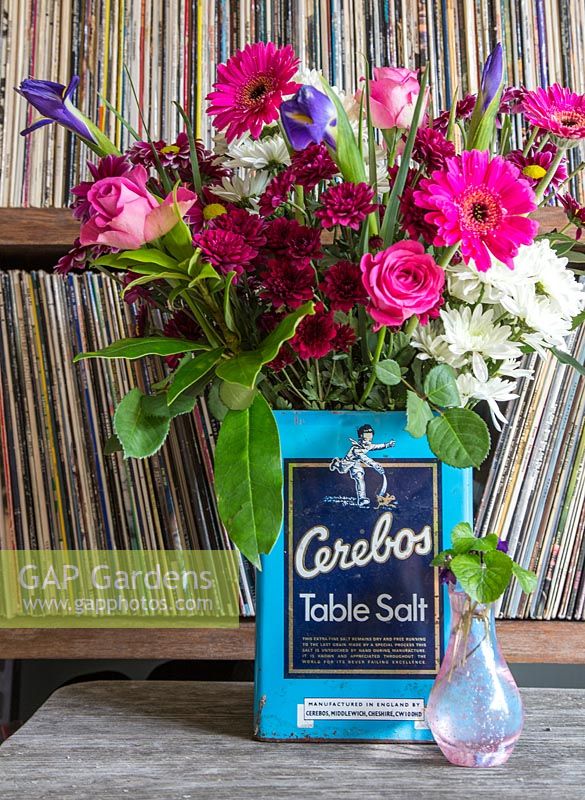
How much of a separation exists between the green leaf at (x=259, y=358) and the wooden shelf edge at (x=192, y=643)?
48 centimetres

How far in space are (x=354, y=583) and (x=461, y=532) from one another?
11 cm

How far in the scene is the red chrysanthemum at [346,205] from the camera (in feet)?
2.04

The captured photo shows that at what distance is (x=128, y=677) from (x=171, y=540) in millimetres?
292

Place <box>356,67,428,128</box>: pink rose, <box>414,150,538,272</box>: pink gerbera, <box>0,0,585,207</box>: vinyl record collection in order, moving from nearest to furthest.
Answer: <box>414,150,538,272</box>: pink gerbera
<box>356,67,428,128</box>: pink rose
<box>0,0,585,207</box>: vinyl record collection

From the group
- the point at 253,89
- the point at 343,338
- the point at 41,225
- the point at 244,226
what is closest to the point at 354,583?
the point at 343,338

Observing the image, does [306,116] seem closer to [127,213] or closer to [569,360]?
[127,213]

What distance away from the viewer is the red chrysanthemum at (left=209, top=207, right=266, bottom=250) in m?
0.65

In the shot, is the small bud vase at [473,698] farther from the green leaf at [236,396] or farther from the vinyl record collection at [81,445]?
the vinyl record collection at [81,445]

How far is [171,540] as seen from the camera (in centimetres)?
102

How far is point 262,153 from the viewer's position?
0.72 meters

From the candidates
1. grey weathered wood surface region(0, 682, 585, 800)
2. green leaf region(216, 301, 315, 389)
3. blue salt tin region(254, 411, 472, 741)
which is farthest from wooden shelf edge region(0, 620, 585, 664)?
green leaf region(216, 301, 315, 389)

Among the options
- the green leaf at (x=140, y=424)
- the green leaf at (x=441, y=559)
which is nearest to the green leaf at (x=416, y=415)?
the green leaf at (x=441, y=559)

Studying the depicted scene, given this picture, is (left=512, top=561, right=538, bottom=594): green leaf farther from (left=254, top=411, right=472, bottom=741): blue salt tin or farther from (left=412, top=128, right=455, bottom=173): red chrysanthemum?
(left=412, top=128, right=455, bottom=173): red chrysanthemum

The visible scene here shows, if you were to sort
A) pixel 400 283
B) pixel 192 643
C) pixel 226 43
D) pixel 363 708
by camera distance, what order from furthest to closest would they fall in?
1. pixel 226 43
2. pixel 192 643
3. pixel 363 708
4. pixel 400 283
